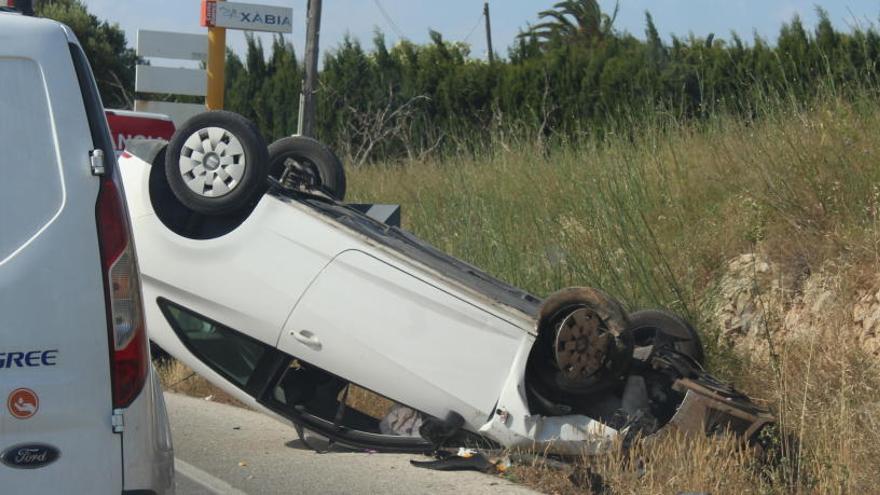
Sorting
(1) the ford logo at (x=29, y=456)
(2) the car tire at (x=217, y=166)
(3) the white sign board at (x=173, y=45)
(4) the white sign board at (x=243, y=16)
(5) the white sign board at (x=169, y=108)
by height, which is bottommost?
(1) the ford logo at (x=29, y=456)

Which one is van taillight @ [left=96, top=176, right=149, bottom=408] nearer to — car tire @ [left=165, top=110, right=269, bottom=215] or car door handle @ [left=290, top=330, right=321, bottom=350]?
car door handle @ [left=290, top=330, right=321, bottom=350]

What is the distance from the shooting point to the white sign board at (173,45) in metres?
15.6

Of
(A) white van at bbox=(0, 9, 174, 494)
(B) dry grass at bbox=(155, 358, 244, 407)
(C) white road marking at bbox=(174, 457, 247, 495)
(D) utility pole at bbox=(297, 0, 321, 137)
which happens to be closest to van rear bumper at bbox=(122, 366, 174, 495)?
(A) white van at bbox=(0, 9, 174, 494)

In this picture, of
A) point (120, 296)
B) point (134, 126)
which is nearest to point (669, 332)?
point (120, 296)

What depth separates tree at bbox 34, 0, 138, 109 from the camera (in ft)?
98.9

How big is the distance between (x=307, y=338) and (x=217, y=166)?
3.86 feet

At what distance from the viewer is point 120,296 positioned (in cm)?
364

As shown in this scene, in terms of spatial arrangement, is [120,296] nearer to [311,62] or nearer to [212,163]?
[212,163]

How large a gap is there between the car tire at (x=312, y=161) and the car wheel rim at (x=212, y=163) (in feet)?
3.65

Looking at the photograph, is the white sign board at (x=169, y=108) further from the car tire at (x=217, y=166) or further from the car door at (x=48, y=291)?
the car door at (x=48, y=291)

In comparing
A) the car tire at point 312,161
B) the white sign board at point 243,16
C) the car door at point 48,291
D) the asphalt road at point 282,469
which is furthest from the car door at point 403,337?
the white sign board at point 243,16

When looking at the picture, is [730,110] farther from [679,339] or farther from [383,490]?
[383,490]

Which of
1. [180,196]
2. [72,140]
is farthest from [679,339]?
[72,140]

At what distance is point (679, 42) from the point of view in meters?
16.4
